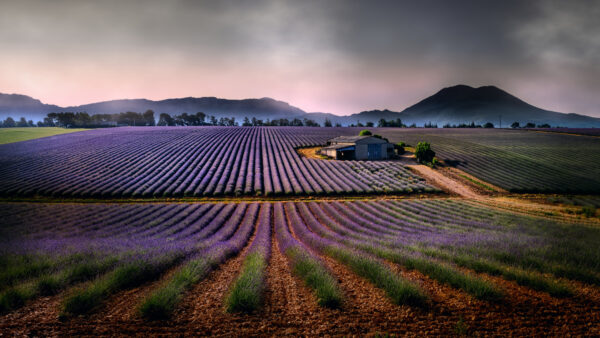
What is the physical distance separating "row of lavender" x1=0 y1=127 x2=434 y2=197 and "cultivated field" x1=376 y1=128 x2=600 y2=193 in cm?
1150

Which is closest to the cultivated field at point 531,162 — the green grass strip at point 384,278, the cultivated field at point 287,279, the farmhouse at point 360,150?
the farmhouse at point 360,150

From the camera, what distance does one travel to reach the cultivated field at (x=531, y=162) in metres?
26.4

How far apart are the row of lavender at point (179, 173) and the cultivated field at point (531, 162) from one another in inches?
453

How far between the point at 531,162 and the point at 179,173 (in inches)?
2044

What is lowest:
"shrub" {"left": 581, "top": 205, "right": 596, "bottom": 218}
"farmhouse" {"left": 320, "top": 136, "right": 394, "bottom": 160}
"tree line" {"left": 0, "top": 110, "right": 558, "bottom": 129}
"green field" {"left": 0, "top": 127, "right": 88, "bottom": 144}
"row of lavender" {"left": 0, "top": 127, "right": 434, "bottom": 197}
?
"shrub" {"left": 581, "top": 205, "right": 596, "bottom": 218}

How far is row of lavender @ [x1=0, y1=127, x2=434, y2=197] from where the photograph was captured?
22.8 m

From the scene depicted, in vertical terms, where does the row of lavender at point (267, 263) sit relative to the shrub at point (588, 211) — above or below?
above

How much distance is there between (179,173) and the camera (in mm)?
28609

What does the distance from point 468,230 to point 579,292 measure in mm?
6632

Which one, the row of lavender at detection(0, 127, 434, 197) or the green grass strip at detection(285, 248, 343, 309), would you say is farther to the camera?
the row of lavender at detection(0, 127, 434, 197)

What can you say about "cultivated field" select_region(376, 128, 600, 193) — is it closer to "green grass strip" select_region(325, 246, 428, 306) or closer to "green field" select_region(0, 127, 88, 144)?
"green grass strip" select_region(325, 246, 428, 306)

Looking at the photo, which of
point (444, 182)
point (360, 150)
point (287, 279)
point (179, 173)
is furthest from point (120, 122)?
point (287, 279)

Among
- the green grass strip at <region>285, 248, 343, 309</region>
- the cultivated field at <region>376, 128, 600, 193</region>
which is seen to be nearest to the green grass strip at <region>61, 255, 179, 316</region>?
the green grass strip at <region>285, 248, 343, 309</region>

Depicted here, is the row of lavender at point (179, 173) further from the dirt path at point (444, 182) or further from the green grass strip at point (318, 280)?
the green grass strip at point (318, 280)
